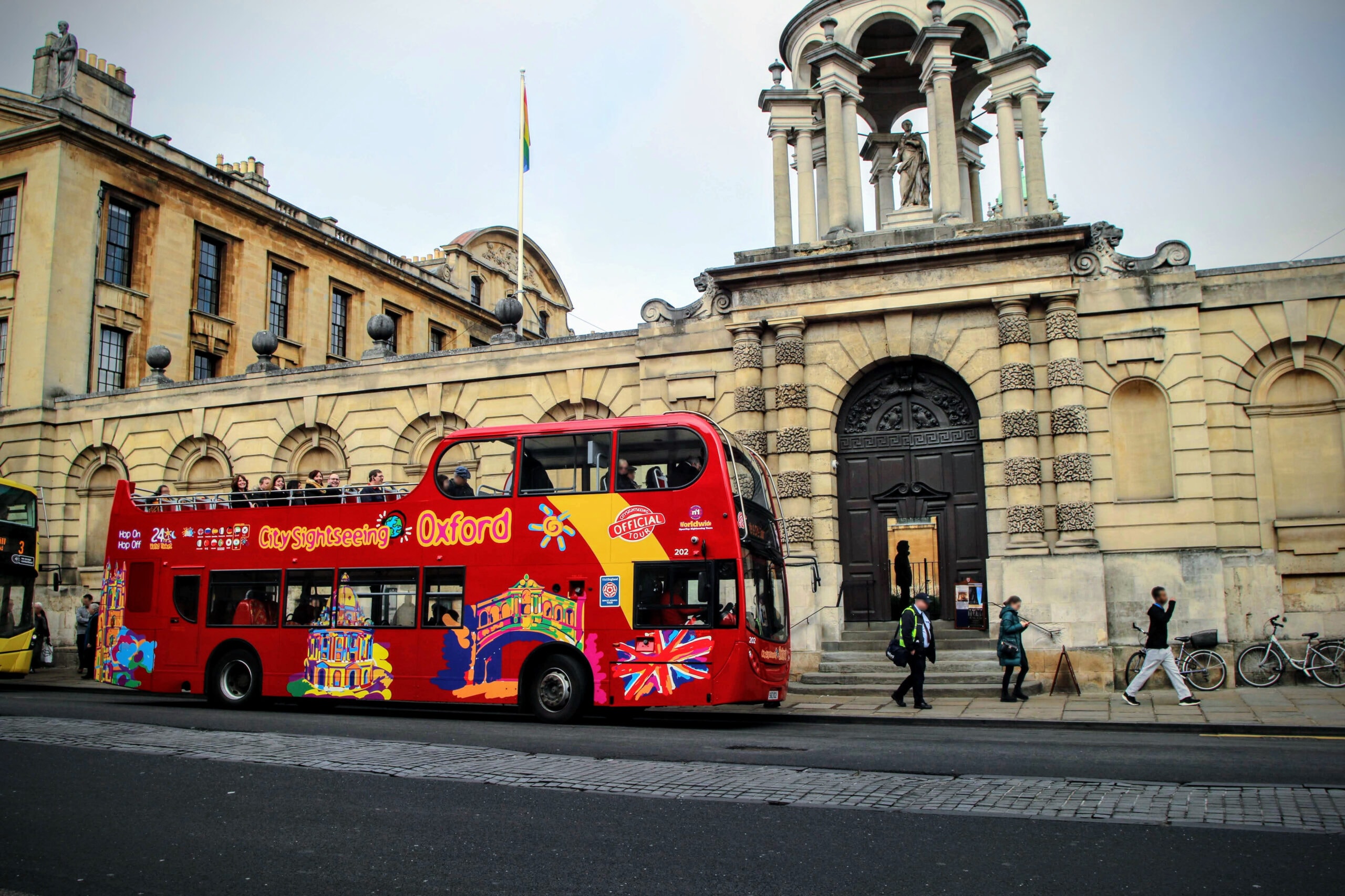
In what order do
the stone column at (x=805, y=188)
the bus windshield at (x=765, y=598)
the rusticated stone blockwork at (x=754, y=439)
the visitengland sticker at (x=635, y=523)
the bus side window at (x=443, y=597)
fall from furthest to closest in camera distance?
the stone column at (x=805, y=188) → the rusticated stone blockwork at (x=754, y=439) → the bus side window at (x=443, y=597) → the visitengland sticker at (x=635, y=523) → the bus windshield at (x=765, y=598)

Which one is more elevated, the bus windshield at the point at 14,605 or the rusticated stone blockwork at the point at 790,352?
the rusticated stone blockwork at the point at 790,352

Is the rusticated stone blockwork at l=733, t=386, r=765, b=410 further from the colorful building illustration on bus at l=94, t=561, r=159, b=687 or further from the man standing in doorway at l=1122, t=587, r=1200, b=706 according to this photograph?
the colorful building illustration on bus at l=94, t=561, r=159, b=687

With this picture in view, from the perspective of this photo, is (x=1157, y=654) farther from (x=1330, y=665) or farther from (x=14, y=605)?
(x=14, y=605)

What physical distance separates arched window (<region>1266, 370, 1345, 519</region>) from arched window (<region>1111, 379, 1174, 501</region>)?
6.21 ft

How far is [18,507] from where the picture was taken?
23.0m

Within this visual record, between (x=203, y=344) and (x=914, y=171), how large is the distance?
78.9 ft

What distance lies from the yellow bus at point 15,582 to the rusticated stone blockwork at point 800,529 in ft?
51.1

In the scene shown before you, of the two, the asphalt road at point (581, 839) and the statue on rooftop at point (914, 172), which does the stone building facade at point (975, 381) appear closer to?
the statue on rooftop at point (914, 172)

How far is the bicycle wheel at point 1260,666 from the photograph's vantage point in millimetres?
17422

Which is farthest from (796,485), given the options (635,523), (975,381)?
(635,523)

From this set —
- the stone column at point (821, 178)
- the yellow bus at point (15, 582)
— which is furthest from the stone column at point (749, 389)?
the yellow bus at point (15, 582)

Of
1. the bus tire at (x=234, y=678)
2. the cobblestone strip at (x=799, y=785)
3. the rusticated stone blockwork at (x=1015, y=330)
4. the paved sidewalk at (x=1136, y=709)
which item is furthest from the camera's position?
the rusticated stone blockwork at (x=1015, y=330)

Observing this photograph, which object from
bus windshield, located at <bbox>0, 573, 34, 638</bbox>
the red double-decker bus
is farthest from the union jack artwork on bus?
bus windshield, located at <bbox>0, 573, 34, 638</bbox>

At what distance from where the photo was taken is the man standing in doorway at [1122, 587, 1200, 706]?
51.2 ft
